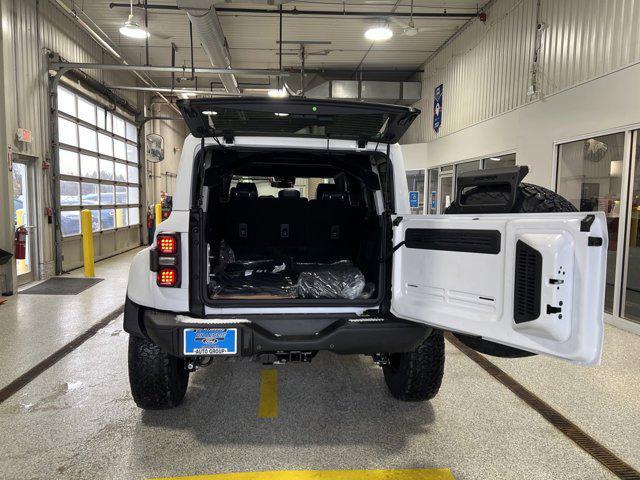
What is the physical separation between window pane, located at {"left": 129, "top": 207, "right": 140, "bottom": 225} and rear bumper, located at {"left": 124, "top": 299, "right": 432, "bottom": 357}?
11.6m

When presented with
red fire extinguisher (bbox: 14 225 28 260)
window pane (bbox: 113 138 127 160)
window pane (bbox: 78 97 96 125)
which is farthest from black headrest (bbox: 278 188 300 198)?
window pane (bbox: 113 138 127 160)

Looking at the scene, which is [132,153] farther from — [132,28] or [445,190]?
[445,190]

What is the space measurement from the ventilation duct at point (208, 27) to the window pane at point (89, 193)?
4017 millimetres

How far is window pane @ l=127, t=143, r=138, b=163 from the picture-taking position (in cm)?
1292

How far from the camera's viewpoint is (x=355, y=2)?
849 cm

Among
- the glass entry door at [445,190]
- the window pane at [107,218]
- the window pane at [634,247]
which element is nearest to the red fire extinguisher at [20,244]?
the window pane at [107,218]

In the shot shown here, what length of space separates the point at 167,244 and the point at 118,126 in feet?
36.2

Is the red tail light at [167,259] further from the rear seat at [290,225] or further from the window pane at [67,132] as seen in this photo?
the window pane at [67,132]

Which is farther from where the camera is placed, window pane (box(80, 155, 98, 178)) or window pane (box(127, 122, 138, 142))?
window pane (box(127, 122, 138, 142))

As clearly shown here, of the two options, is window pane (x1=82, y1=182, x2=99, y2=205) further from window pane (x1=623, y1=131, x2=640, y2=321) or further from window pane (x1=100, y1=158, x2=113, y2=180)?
window pane (x1=623, y1=131, x2=640, y2=321)

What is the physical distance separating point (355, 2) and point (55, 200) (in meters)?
6.86

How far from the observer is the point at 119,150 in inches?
474

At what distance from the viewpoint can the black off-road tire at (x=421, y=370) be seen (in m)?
2.90

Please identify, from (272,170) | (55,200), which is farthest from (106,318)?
(55,200)
